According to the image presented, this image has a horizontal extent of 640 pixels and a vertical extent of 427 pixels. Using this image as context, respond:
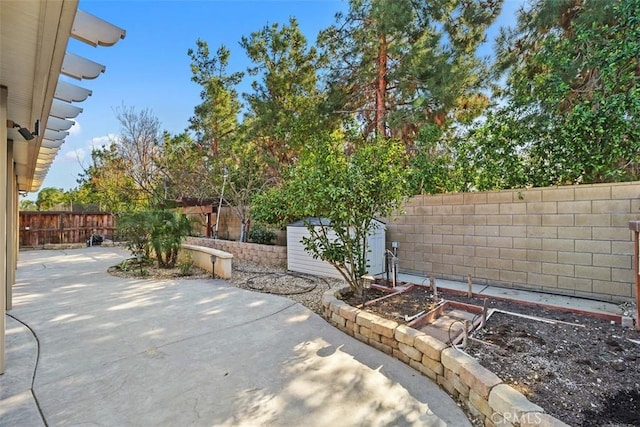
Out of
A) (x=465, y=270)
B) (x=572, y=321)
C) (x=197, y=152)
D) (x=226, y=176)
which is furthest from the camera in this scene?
(x=197, y=152)

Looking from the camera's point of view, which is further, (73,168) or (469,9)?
(73,168)

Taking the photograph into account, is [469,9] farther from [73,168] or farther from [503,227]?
[73,168]

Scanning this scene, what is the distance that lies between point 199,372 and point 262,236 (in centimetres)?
663

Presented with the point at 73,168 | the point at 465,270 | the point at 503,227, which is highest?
the point at 73,168

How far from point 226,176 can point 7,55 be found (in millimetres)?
8082

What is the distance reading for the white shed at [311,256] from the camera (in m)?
6.09

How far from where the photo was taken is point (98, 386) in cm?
254

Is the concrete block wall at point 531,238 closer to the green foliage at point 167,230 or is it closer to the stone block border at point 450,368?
the stone block border at point 450,368

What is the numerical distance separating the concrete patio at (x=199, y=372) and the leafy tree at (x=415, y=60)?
18.7ft

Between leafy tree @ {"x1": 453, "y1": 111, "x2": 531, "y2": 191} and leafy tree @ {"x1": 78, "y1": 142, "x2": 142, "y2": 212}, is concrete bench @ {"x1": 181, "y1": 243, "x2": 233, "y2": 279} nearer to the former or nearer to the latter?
leafy tree @ {"x1": 453, "y1": 111, "x2": 531, "y2": 191}

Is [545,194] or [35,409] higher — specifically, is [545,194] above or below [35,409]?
above

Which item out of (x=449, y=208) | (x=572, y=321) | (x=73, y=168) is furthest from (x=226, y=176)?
(x=73, y=168)

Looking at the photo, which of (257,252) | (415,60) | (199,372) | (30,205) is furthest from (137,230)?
(30,205)

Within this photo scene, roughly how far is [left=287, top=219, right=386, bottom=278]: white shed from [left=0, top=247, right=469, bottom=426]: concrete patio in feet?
6.42
